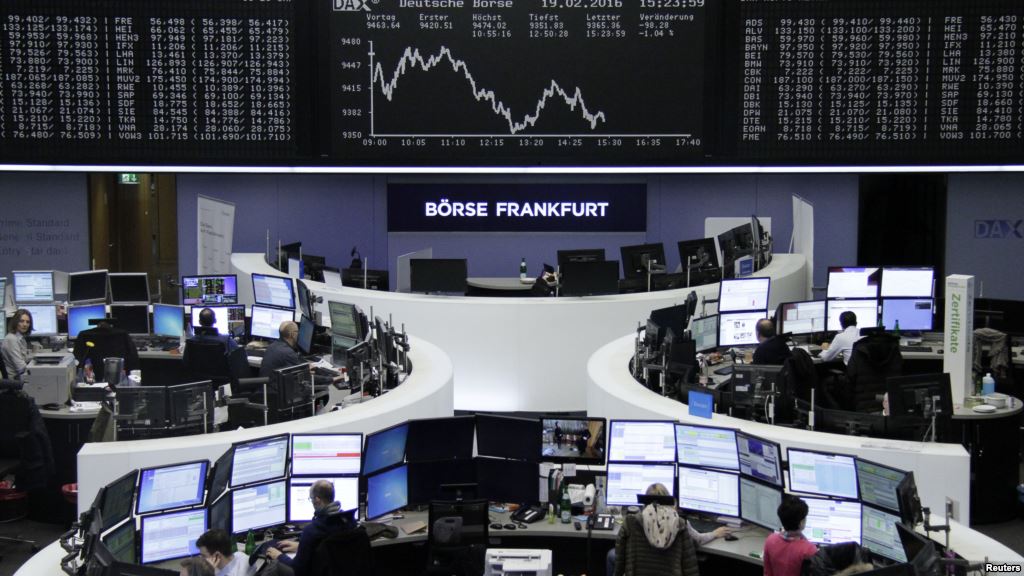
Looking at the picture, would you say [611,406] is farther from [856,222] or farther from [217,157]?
[856,222]

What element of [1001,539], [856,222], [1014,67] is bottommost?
[1001,539]

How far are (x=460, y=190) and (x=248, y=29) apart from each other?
4.20m

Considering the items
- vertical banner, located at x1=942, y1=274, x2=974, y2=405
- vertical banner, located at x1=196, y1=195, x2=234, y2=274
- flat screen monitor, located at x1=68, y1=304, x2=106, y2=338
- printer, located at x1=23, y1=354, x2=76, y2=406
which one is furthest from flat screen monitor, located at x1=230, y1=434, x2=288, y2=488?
vertical banner, located at x1=196, y1=195, x2=234, y2=274

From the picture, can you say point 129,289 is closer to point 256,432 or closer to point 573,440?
point 256,432

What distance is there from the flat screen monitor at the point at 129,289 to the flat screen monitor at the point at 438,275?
2.78m

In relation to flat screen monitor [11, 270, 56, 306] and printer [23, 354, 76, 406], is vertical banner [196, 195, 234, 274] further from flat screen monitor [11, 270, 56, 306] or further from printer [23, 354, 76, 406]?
printer [23, 354, 76, 406]

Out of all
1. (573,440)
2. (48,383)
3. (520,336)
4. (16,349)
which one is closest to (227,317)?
(16,349)

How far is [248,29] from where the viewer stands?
10227 millimetres

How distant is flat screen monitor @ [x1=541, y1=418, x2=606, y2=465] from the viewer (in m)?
6.54

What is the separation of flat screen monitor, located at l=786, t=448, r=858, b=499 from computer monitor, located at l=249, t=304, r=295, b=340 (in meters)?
5.93

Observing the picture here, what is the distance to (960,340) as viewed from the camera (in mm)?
8281

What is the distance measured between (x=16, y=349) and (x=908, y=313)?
7.59 m

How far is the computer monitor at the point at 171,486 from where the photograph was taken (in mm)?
5516

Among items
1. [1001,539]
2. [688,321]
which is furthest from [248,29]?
[1001,539]
